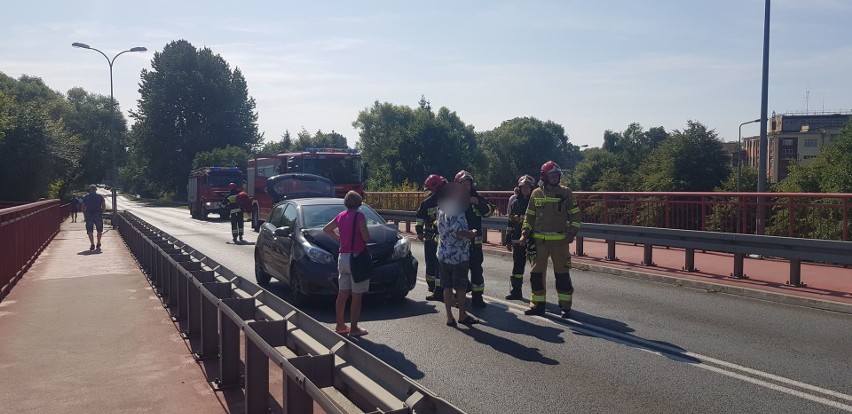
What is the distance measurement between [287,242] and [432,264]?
6.50 feet

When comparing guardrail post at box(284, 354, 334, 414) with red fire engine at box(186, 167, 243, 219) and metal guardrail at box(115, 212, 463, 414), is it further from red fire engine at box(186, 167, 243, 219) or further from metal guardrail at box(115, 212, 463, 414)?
red fire engine at box(186, 167, 243, 219)

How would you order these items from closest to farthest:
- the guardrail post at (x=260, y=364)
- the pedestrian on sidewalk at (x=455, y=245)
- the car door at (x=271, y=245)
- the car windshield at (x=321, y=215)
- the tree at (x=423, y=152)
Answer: the guardrail post at (x=260, y=364) → the pedestrian on sidewalk at (x=455, y=245) → the car windshield at (x=321, y=215) → the car door at (x=271, y=245) → the tree at (x=423, y=152)

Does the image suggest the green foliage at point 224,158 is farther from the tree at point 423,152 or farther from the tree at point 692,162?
the tree at point 692,162

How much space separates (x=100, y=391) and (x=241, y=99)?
240ft

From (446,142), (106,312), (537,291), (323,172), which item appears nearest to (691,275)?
(537,291)

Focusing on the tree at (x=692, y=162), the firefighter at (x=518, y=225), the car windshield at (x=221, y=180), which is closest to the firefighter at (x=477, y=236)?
the firefighter at (x=518, y=225)

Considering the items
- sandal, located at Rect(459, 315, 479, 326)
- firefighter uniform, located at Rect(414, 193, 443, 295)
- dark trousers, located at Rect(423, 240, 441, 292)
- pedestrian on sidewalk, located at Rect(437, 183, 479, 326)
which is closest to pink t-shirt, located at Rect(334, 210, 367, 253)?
pedestrian on sidewalk, located at Rect(437, 183, 479, 326)

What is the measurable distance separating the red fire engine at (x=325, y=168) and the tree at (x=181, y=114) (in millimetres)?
46741

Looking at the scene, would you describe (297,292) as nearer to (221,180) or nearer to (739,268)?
(739,268)

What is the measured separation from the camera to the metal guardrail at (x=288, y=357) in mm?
3268

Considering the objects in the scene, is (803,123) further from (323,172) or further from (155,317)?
(155,317)

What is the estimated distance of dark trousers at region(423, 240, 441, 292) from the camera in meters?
10.5

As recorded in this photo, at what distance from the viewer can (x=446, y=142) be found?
89875 millimetres

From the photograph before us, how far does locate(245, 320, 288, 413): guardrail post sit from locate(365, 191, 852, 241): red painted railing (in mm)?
9229
